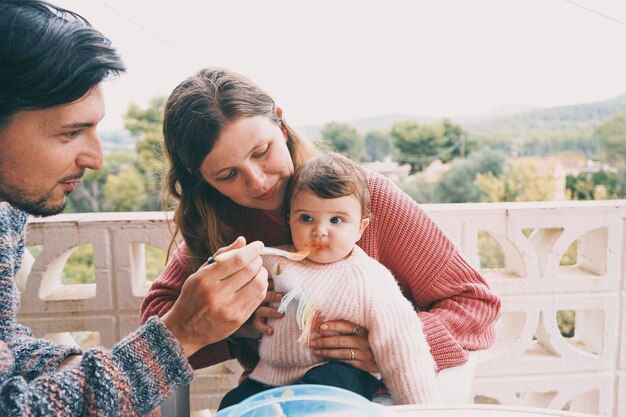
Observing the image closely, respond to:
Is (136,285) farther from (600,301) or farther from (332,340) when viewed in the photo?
(600,301)

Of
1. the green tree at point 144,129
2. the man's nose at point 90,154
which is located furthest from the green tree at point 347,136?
the man's nose at point 90,154

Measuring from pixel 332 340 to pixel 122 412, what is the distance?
0.50 m

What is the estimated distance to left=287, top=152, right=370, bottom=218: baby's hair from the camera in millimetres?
1320

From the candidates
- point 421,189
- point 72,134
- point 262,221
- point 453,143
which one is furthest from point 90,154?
point 453,143

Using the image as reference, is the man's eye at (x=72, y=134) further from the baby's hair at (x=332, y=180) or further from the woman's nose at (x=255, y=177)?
the baby's hair at (x=332, y=180)

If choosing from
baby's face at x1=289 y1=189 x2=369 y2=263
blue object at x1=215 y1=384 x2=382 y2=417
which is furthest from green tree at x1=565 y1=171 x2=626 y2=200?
blue object at x1=215 y1=384 x2=382 y2=417

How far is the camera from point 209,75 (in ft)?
4.87

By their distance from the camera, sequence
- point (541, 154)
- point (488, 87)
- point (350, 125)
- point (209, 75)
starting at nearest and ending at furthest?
1. point (209, 75)
2. point (541, 154)
3. point (350, 125)
4. point (488, 87)

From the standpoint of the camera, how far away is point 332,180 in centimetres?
132

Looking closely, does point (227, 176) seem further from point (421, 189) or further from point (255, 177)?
point (421, 189)

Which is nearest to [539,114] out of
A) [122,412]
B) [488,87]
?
[488,87]

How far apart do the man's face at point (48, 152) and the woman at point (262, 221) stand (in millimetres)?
259

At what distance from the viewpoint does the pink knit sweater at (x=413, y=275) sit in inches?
56.1

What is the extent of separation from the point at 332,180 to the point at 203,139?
1.19 feet
